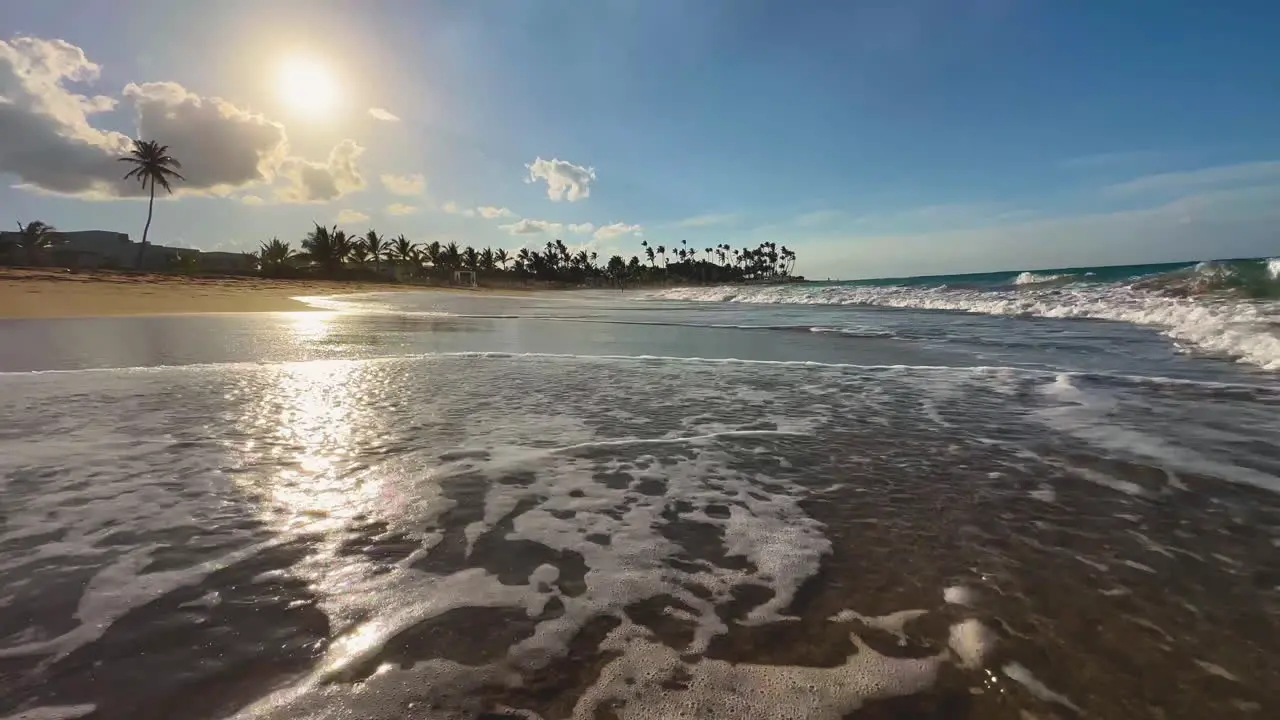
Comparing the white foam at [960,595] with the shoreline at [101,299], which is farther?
the shoreline at [101,299]

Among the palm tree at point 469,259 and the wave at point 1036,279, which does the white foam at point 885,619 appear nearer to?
the wave at point 1036,279

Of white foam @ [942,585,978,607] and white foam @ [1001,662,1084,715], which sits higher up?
white foam @ [942,585,978,607]

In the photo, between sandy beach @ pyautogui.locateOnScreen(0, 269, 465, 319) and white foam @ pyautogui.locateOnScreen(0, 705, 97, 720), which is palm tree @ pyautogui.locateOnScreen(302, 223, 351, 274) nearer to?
sandy beach @ pyautogui.locateOnScreen(0, 269, 465, 319)

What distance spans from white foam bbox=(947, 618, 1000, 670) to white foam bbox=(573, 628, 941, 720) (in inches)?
4.6

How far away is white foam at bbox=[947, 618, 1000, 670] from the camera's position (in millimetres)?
2137

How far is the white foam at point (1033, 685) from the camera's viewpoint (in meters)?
1.91

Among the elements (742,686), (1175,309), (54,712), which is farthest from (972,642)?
(1175,309)

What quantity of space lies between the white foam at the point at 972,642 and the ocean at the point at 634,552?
0.04ft

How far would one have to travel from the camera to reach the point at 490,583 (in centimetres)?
270

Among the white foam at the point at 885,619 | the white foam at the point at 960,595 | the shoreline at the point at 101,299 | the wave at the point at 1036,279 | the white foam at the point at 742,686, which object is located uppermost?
the wave at the point at 1036,279

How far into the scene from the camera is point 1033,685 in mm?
1990

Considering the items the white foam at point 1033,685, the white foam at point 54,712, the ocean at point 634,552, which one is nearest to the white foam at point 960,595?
the ocean at point 634,552

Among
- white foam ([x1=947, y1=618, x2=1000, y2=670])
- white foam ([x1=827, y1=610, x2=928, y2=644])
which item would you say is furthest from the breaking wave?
white foam ([x1=827, y1=610, x2=928, y2=644])

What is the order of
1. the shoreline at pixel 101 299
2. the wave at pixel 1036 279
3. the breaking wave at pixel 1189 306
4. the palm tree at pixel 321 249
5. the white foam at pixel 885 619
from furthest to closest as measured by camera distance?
1. the palm tree at pixel 321 249
2. the wave at pixel 1036 279
3. the shoreline at pixel 101 299
4. the breaking wave at pixel 1189 306
5. the white foam at pixel 885 619
